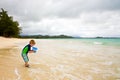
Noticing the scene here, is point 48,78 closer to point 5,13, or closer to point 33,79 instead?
point 33,79

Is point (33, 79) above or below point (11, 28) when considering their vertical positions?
below

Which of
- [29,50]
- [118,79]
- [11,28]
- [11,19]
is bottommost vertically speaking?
[118,79]

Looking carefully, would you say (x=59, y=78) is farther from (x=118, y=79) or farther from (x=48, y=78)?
(x=118, y=79)

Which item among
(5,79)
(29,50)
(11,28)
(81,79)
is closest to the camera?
(5,79)

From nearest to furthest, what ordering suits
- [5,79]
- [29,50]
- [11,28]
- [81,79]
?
[5,79]
[81,79]
[29,50]
[11,28]

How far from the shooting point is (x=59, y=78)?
5.34 metres

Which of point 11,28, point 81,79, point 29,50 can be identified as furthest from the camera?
point 11,28

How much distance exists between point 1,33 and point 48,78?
2046 inches

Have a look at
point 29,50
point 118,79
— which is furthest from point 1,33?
point 118,79

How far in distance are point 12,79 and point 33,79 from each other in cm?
72

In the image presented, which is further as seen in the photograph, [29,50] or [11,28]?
[11,28]

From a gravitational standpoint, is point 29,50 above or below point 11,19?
below

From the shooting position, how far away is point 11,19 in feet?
176

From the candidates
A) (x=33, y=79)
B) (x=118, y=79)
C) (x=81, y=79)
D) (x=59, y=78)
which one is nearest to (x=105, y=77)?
(x=118, y=79)
